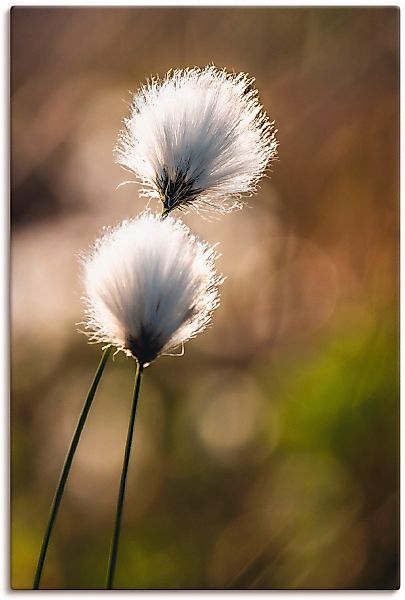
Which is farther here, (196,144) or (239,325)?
(239,325)

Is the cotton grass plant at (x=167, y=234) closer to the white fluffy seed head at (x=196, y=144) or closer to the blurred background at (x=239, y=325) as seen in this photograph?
the white fluffy seed head at (x=196, y=144)

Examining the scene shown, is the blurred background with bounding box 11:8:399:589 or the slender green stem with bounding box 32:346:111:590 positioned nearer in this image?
the slender green stem with bounding box 32:346:111:590

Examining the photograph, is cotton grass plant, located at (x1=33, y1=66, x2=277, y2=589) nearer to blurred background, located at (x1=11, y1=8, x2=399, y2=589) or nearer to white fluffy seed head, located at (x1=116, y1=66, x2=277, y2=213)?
white fluffy seed head, located at (x1=116, y1=66, x2=277, y2=213)

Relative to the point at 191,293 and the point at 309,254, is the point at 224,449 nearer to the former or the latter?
the point at 309,254

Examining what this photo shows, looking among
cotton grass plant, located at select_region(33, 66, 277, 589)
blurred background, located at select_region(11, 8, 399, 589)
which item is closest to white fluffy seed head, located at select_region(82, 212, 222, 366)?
cotton grass plant, located at select_region(33, 66, 277, 589)

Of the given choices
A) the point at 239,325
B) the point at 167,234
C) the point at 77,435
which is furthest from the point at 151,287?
the point at 239,325

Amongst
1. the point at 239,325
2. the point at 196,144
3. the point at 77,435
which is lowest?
the point at 77,435

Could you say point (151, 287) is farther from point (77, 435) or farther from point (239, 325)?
point (239, 325)
